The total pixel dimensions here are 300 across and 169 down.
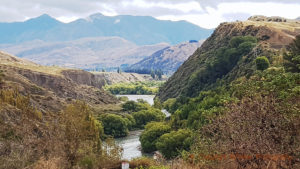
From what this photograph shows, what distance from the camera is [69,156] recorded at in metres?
37.5

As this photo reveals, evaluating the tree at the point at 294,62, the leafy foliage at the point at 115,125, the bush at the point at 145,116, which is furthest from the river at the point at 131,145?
the tree at the point at 294,62

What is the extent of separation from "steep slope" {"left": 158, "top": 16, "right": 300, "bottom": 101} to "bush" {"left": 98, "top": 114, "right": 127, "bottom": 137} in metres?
A: 29.1

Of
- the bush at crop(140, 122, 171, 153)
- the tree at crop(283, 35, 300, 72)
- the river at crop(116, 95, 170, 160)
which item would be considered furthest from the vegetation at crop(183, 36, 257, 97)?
the tree at crop(283, 35, 300, 72)

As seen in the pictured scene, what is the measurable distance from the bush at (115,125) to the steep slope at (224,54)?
29087mm

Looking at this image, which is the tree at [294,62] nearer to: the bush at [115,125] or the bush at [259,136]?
the bush at [259,136]

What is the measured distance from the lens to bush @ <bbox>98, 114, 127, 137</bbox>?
126981 mm

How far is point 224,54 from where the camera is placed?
141 m

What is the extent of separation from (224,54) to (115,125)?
47.5 m

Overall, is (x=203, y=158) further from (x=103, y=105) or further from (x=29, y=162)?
(x=103, y=105)

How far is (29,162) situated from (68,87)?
417 feet

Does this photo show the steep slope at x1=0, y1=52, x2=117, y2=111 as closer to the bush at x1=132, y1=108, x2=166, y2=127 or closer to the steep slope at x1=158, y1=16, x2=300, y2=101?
the bush at x1=132, y1=108, x2=166, y2=127

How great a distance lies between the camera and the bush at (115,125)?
126981 millimetres

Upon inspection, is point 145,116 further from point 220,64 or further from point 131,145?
point 131,145

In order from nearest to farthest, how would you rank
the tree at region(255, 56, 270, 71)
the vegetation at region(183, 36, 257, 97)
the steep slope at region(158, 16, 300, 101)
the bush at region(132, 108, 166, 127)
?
the tree at region(255, 56, 270, 71) < the steep slope at region(158, 16, 300, 101) < the vegetation at region(183, 36, 257, 97) < the bush at region(132, 108, 166, 127)
